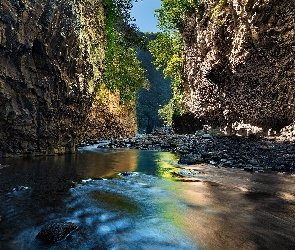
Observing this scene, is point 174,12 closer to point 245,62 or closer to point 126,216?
point 245,62

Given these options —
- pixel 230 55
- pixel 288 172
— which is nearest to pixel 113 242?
pixel 288 172

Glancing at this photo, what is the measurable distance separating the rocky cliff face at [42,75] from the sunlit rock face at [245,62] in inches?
348

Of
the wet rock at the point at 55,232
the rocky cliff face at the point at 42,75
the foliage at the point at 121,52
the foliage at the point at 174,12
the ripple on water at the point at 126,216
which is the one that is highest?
the foliage at the point at 174,12

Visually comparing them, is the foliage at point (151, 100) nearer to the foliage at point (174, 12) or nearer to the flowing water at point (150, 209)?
the foliage at point (174, 12)

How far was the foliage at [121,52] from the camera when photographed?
19516 millimetres

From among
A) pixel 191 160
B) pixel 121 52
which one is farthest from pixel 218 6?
pixel 191 160

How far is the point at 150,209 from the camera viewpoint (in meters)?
4.45

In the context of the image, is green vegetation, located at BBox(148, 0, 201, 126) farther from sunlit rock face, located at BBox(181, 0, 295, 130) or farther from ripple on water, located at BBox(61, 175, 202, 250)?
ripple on water, located at BBox(61, 175, 202, 250)

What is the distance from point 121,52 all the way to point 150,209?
1835 centimetres

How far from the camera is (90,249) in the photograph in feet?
9.68

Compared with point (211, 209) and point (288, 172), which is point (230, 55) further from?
point (211, 209)

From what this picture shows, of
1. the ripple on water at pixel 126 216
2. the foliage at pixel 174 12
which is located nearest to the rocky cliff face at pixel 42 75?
the ripple on water at pixel 126 216

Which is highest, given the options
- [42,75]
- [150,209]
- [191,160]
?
[42,75]

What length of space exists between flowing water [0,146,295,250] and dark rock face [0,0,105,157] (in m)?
3.34
